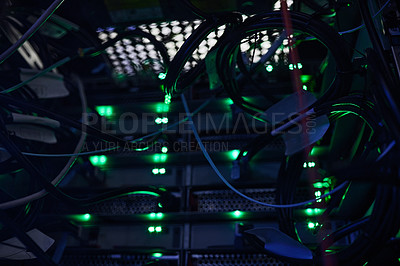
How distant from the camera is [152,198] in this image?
1159 mm

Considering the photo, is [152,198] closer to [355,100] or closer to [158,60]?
[158,60]

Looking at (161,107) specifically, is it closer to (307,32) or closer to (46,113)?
(46,113)

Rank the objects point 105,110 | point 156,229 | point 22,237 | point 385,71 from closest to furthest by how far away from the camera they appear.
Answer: point 385,71 → point 22,237 → point 156,229 → point 105,110

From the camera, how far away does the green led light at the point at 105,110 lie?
1368 millimetres

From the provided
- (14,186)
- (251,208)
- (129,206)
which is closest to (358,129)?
(251,208)

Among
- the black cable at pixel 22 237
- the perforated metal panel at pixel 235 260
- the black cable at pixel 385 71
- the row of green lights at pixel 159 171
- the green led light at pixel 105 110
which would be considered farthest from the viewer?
the green led light at pixel 105 110

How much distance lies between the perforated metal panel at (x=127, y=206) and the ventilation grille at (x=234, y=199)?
0.17 metres

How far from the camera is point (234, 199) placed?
45.1 inches

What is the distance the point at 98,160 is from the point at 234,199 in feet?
1.73

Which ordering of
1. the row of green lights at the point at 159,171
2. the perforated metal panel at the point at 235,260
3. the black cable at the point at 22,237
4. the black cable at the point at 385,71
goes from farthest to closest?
the row of green lights at the point at 159,171, the perforated metal panel at the point at 235,260, the black cable at the point at 22,237, the black cable at the point at 385,71

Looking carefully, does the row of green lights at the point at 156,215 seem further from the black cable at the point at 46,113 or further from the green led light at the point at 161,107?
the green led light at the point at 161,107

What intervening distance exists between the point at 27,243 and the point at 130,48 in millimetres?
777

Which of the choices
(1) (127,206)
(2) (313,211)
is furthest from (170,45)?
(2) (313,211)

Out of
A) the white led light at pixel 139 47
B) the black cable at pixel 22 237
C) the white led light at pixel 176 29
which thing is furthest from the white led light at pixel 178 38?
the black cable at pixel 22 237
